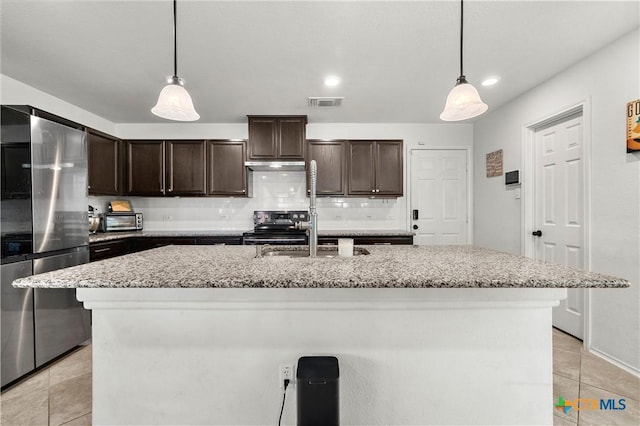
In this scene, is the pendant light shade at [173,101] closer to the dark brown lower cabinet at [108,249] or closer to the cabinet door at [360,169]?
the dark brown lower cabinet at [108,249]

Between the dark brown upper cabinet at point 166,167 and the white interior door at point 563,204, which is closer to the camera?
the white interior door at point 563,204

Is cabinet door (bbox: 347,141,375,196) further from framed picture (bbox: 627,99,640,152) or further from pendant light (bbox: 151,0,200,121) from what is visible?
pendant light (bbox: 151,0,200,121)

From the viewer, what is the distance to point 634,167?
6.60 feet

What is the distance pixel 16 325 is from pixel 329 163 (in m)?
3.33

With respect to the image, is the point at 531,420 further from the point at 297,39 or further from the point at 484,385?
the point at 297,39

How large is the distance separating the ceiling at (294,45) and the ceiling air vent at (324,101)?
0.10m

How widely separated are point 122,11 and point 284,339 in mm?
2268

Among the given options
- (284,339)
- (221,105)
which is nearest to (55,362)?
(284,339)

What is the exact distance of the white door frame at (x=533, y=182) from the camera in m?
2.34

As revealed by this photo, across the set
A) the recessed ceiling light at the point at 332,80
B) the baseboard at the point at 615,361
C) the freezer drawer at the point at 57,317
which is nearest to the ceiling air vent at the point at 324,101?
the recessed ceiling light at the point at 332,80

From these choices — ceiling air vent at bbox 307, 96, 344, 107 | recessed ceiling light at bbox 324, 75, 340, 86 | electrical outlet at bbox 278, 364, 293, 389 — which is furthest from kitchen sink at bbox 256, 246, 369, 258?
ceiling air vent at bbox 307, 96, 344, 107

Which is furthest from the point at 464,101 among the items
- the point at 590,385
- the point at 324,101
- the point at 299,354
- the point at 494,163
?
the point at 494,163

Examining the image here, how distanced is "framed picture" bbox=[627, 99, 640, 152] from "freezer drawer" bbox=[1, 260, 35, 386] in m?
4.51

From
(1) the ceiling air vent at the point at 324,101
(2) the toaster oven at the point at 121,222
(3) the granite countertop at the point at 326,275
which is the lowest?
(3) the granite countertop at the point at 326,275
